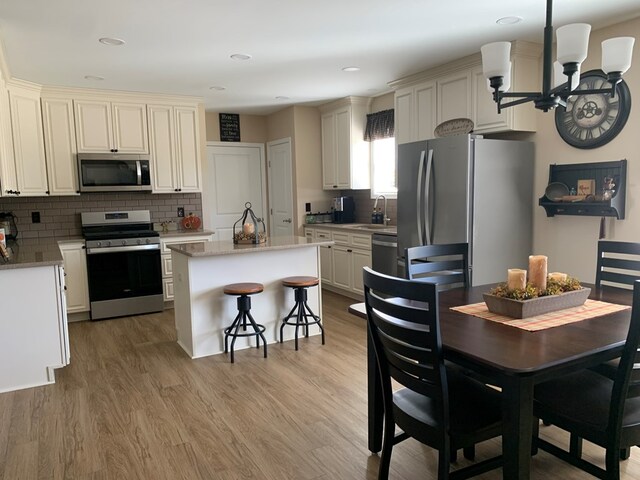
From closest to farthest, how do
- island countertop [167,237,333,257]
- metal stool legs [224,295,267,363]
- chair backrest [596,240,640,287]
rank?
chair backrest [596,240,640,287]
island countertop [167,237,333,257]
metal stool legs [224,295,267,363]

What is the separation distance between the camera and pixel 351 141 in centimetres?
598

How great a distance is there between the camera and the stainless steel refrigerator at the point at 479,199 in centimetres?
374

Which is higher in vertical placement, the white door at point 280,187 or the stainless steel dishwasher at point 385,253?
the white door at point 280,187

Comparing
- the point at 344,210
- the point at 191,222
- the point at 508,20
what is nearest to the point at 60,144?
the point at 191,222

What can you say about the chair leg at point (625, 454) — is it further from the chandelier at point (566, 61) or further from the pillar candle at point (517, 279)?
the chandelier at point (566, 61)

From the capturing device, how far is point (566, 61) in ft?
6.21

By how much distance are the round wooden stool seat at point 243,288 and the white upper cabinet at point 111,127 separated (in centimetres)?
260

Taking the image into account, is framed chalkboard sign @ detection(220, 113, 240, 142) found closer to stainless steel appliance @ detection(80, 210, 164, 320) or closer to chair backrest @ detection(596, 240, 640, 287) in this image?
stainless steel appliance @ detection(80, 210, 164, 320)

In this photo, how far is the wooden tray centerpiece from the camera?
193 centimetres

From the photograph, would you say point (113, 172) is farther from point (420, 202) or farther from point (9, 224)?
point (420, 202)

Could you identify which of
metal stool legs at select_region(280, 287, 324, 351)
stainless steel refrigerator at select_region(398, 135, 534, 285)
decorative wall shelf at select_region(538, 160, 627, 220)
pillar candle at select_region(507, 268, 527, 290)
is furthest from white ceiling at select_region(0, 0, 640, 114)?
metal stool legs at select_region(280, 287, 324, 351)

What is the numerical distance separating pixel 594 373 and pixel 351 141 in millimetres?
4430

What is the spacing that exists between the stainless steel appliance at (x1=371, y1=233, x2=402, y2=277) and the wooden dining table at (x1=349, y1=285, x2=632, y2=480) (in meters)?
2.85

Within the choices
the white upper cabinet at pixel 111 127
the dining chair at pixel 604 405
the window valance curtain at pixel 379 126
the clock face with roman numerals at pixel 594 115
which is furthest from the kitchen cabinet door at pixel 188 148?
the dining chair at pixel 604 405
